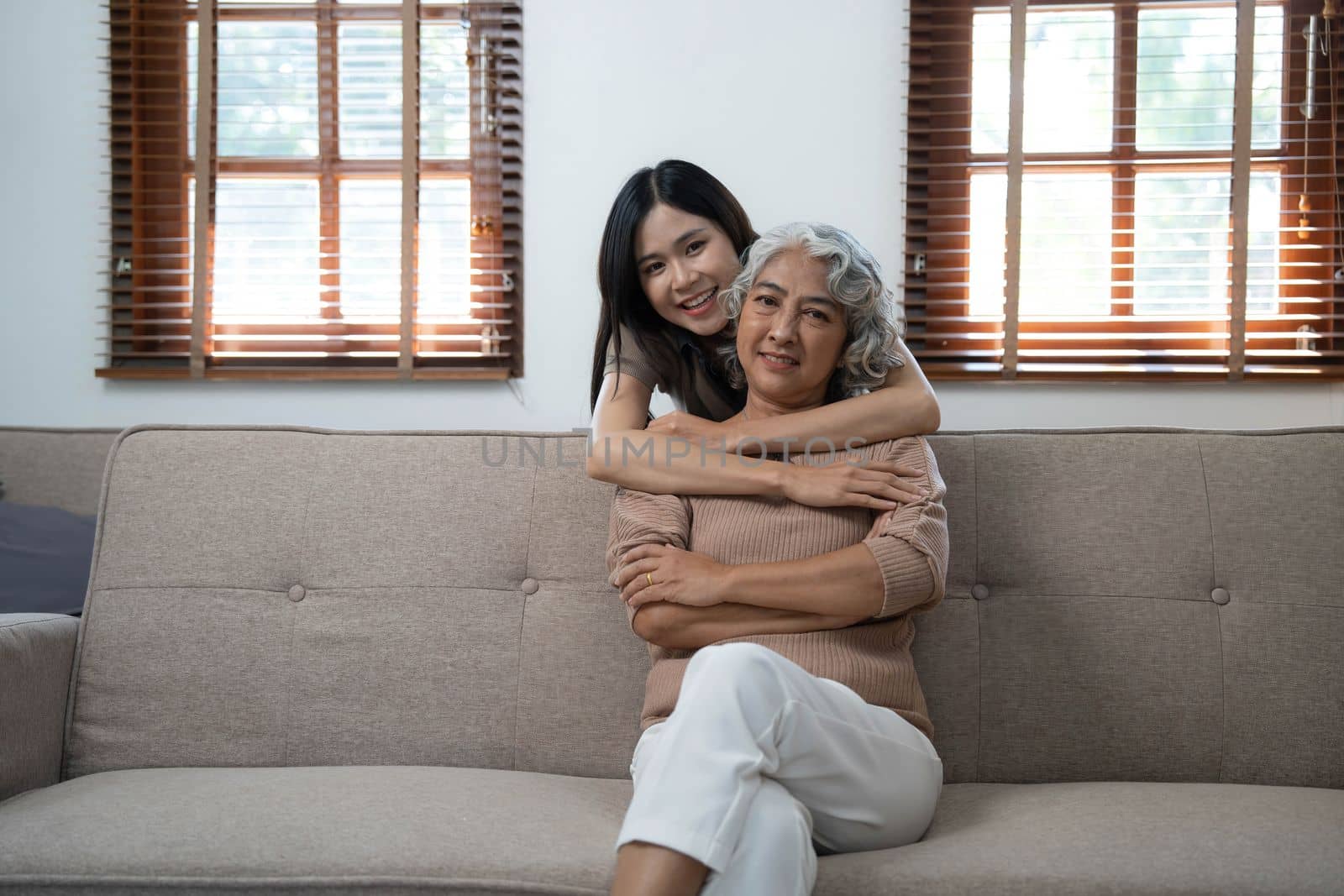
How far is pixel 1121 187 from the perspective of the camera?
2697 millimetres

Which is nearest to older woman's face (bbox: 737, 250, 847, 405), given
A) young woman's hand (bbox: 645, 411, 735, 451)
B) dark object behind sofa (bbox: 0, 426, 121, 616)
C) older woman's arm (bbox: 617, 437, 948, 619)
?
young woman's hand (bbox: 645, 411, 735, 451)

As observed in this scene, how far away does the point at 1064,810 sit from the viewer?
135 centimetres

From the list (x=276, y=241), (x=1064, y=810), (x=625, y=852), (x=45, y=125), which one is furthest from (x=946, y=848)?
(x=45, y=125)

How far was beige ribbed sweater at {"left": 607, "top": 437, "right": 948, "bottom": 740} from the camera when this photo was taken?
141cm

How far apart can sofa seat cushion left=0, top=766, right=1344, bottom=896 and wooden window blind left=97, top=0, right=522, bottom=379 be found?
5.15ft

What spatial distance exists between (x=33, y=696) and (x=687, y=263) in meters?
1.32

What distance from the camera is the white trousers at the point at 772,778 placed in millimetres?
1081

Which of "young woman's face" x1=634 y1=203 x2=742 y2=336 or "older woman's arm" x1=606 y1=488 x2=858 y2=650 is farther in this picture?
"young woman's face" x1=634 y1=203 x2=742 y2=336

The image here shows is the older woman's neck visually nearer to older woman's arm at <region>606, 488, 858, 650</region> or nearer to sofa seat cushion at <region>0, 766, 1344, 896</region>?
older woman's arm at <region>606, 488, 858, 650</region>

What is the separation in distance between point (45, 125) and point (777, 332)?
7.83 feet

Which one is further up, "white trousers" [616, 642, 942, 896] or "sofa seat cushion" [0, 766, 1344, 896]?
"white trousers" [616, 642, 942, 896]

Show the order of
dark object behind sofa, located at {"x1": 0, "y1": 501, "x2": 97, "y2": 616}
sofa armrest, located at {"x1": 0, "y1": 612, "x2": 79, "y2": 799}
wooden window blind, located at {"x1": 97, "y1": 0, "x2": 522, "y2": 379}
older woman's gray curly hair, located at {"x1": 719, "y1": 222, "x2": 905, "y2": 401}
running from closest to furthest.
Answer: sofa armrest, located at {"x1": 0, "y1": 612, "x2": 79, "y2": 799} → older woman's gray curly hair, located at {"x1": 719, "y1": 222, "x2": 905, "y2": 401} → dark object behind sofa, located at {"x1": 0, "y1": 501, "x2": 97, "y2": 616} → wooden window blind, located at {"x1": 97, "y1": 0, "x2": 522, "y2": 379}

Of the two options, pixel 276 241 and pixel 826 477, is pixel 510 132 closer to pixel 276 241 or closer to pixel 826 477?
pixel 276 241

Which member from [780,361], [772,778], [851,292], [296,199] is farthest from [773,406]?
[296,199]
